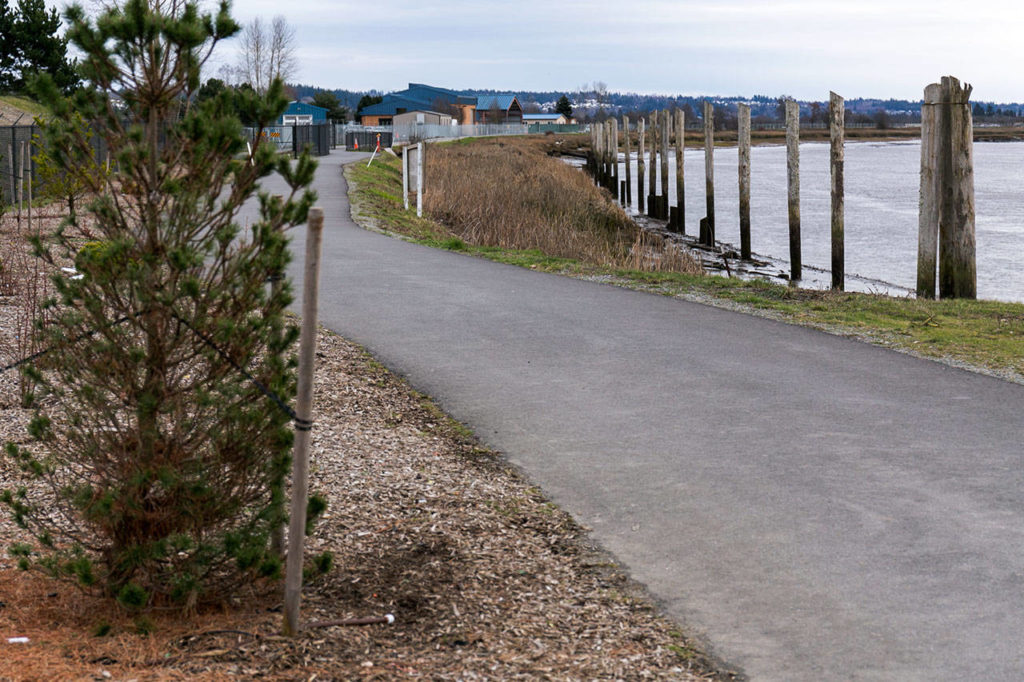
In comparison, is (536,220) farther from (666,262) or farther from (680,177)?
(680,177)

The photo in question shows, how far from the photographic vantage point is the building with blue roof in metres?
126

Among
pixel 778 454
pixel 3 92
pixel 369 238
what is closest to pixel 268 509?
pixel 778 454

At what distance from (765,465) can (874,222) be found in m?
33.2

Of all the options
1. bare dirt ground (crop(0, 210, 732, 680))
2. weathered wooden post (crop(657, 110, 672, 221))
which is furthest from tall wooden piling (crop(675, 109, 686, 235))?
bare dirt ground (crop(0, 210, 732, 680))

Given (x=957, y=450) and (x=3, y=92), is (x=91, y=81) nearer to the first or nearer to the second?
(x=957, y=450)

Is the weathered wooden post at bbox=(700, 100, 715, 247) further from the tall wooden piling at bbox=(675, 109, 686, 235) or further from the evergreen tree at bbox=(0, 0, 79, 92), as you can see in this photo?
the evergreen tree at bbox=(0, 0, 79, 92)

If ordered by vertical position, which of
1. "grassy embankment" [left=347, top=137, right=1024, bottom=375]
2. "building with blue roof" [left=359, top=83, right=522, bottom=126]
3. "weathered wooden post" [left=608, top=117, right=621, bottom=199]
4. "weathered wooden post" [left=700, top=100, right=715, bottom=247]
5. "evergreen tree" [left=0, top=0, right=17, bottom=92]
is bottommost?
"grassy embankment" [left=347, top=137, right=1024, bottom=375]

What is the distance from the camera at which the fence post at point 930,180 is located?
561 inches

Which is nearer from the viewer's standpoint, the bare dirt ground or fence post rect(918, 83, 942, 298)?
the bare dirt ground

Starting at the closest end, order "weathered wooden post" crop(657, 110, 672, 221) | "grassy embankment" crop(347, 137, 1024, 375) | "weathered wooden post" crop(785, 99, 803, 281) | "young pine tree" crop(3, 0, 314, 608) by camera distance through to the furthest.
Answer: "young pine tree" crop(3, 0, 314, 608)
"grassy embankment" crop(347, 137, 1024, 375)
"weathered wooden post" crop(785, 99, 803, 281)
"weathered wooden post" crop(657, 110, 672, 221)

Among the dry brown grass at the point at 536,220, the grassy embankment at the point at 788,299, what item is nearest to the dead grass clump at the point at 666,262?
the dry brown grass at the point at 536,220

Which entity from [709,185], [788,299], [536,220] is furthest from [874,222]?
[788,299]

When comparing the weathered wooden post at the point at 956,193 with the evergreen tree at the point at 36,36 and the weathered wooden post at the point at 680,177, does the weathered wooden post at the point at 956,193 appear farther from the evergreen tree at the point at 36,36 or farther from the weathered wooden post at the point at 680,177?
the evergreen tree at the point at 36,36

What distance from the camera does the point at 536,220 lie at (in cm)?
2367
